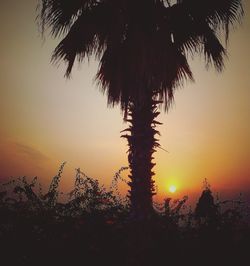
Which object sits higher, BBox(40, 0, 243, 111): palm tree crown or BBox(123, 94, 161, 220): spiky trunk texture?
BBox(40, 0, 243, 111): palm tree crown

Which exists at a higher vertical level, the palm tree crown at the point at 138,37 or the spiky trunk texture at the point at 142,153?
the palm tree crown at the point at 138,37

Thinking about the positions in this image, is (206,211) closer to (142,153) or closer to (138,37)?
(142,153)

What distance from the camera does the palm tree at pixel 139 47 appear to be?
278 inches

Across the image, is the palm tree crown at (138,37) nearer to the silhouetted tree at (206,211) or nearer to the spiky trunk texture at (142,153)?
the spiky trunk texture at (142,153)

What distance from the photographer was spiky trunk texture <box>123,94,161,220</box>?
6852mm

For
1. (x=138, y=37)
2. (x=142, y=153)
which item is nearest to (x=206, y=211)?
(x=142, y=153)

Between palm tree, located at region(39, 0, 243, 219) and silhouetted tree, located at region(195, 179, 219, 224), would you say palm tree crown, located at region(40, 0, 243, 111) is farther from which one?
silhouetted tree, located at region(195, 179, 219, 224)

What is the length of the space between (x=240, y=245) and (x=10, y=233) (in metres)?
4.80

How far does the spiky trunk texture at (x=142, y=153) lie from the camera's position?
685 centimetres

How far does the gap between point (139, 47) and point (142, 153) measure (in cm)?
212

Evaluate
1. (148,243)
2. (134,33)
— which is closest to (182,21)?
(134,33)

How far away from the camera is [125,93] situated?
7.41 metres

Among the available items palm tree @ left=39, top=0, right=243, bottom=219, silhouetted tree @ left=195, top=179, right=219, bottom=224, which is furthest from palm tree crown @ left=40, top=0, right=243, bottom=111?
silhouetted tree @ left=195, top=179, right=219, bottom=224

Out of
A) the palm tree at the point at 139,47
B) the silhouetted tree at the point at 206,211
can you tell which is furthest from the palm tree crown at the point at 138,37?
the silhouetted tree at the point at 206,211
